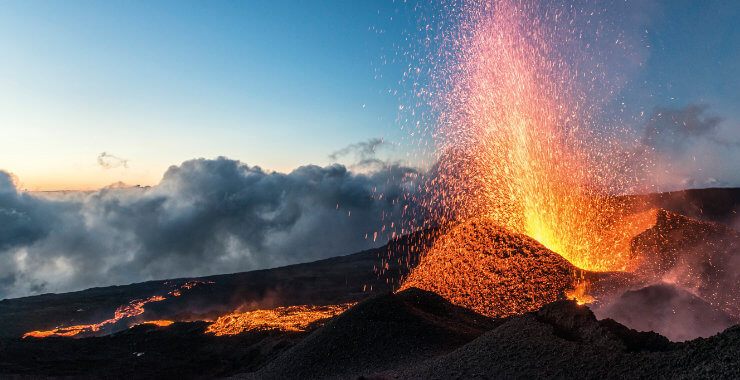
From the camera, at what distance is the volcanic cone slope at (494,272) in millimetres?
18031

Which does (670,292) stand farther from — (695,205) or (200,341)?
(695,205)

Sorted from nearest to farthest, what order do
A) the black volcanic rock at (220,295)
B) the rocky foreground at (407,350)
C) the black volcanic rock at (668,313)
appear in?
the rocky foreground at (407,350)
the black volcanic rock at (668,313)
the black volcanic rock at (220,295)

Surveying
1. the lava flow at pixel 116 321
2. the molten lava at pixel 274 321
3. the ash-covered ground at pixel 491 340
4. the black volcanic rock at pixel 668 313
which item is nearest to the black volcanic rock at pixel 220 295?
the lava flow at pixel 116 321

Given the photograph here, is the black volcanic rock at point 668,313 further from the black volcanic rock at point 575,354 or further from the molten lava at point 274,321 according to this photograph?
the molten lava at point 274,321

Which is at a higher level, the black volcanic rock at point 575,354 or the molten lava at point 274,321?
the black volcanic rock at point 575,354

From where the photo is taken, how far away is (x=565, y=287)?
693 inches

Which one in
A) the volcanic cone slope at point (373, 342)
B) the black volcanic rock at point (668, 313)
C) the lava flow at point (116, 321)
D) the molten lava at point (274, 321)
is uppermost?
the black volcanic rock at point (668, 313)

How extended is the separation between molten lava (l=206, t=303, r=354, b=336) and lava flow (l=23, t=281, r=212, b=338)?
509 centimetres

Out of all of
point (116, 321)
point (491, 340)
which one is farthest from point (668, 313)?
point (116, 321)

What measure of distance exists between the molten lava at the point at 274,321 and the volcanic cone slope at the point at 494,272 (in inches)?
209

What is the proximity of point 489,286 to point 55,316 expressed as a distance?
3690 cm

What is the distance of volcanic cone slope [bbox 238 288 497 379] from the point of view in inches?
548

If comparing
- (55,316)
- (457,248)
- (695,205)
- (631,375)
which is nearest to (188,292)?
(55,316)

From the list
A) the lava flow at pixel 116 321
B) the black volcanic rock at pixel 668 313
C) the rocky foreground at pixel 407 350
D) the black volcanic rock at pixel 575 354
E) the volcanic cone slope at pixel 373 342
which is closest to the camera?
the black volcanic rock at pixel 575 354
